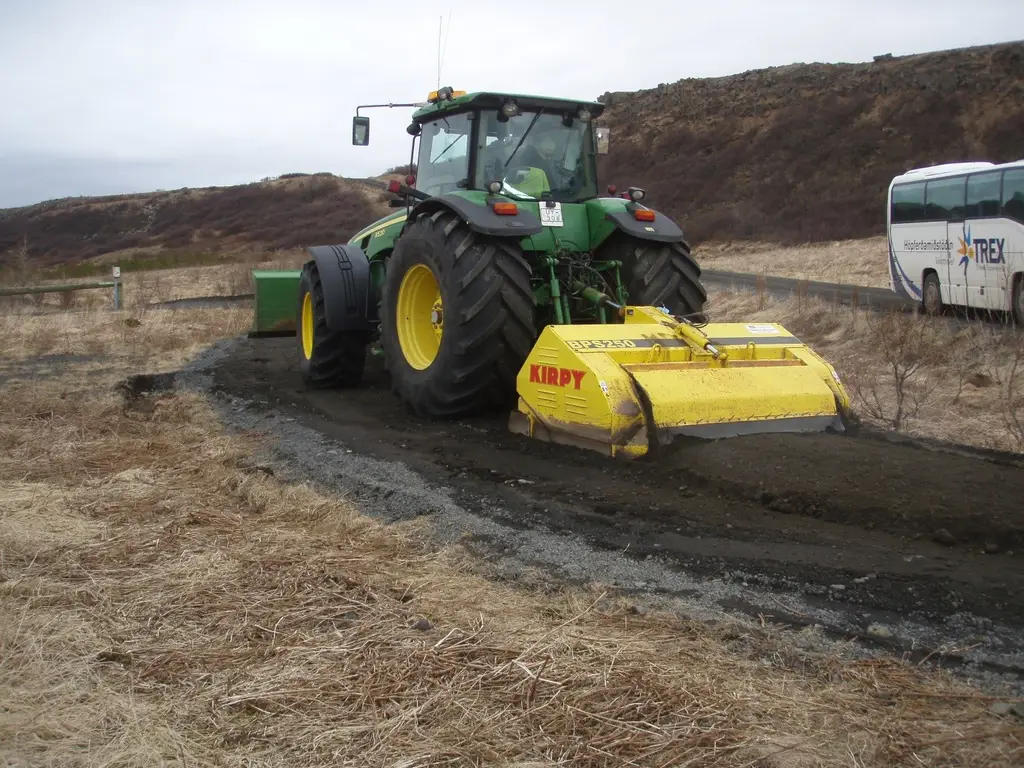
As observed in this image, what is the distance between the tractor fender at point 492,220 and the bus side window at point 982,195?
34.2 ft

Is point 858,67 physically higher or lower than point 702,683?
higher

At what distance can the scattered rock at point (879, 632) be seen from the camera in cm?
317

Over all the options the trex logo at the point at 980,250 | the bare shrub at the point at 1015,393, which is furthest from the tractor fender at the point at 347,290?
the trex logo at the point at 980,250

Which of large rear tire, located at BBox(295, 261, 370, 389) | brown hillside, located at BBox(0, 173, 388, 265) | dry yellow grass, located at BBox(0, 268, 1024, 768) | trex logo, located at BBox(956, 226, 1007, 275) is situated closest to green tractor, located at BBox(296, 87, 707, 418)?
large rear tire, located at BBox(295, 261, 370, 389)

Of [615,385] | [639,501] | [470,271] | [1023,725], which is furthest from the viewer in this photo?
[470,271]

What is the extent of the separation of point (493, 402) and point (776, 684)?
4138mm

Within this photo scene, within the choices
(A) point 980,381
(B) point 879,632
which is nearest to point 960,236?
(A) point 980,381

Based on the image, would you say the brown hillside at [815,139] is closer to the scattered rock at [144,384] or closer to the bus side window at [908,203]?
the bus side window at [908,203]

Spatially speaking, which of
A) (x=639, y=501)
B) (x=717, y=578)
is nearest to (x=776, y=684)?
(x=717, y=578)

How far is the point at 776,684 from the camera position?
2.78 metres

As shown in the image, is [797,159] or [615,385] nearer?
[615,385]

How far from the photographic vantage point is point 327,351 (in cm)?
881

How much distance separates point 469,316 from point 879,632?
12.0 feet

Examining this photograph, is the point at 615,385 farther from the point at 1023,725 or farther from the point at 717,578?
the point at 1023,725
